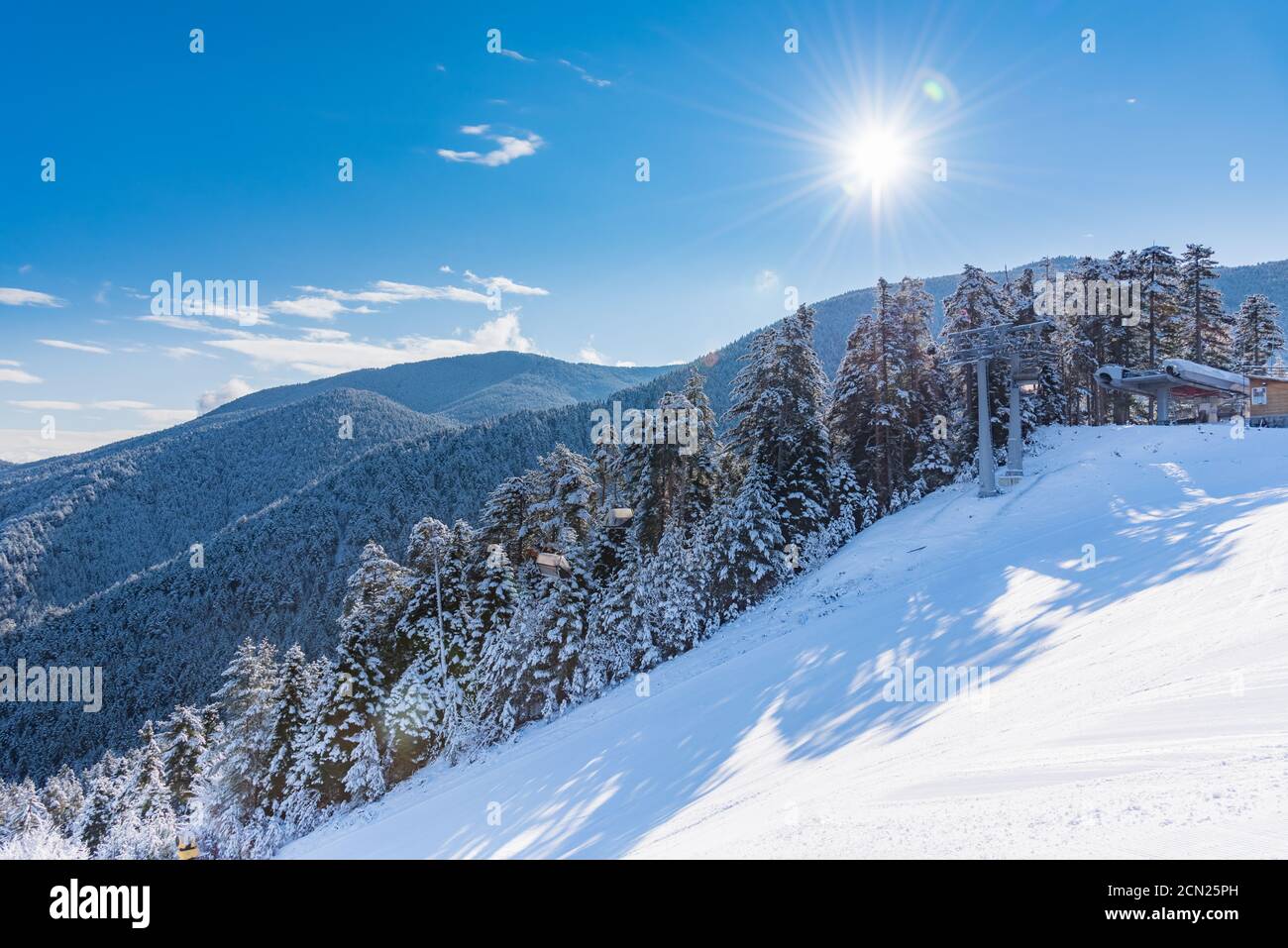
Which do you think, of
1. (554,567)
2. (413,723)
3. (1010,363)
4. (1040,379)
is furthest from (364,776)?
(1040,379)

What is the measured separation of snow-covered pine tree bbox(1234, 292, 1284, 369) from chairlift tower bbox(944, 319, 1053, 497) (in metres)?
37.9

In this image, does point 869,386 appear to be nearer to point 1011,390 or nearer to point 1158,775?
point 1011,390

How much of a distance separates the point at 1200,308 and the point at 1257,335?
43.1ft

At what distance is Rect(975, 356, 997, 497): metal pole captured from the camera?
27953 mm

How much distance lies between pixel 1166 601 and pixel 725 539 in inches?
648

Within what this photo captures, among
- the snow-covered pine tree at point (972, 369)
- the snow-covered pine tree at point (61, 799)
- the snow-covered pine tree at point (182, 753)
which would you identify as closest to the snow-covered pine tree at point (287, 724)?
the snow-covered pine tree at point (182, 753)

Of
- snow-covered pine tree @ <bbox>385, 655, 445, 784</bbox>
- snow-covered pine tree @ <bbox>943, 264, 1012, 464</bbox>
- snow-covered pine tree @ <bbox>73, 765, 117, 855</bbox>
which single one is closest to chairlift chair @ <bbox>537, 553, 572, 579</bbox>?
snow-covered pine tree @ <bbox>385, 655, 445, 784</bbox>

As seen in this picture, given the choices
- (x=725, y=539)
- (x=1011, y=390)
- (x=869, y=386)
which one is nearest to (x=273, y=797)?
(x=725, y=539)

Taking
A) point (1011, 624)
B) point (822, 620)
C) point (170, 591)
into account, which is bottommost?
point (170, 591)

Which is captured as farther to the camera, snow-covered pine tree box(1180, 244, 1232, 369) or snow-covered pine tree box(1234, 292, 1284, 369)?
snow-covered pine tree box(1234, 292, 1284, 369)

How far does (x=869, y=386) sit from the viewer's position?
3378cm

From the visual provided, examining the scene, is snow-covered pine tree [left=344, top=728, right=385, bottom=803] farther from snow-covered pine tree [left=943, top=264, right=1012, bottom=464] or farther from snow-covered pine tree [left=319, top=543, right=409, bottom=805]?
snow-covered pine tree [left=943, top=264, right=1012, bottom=464]
